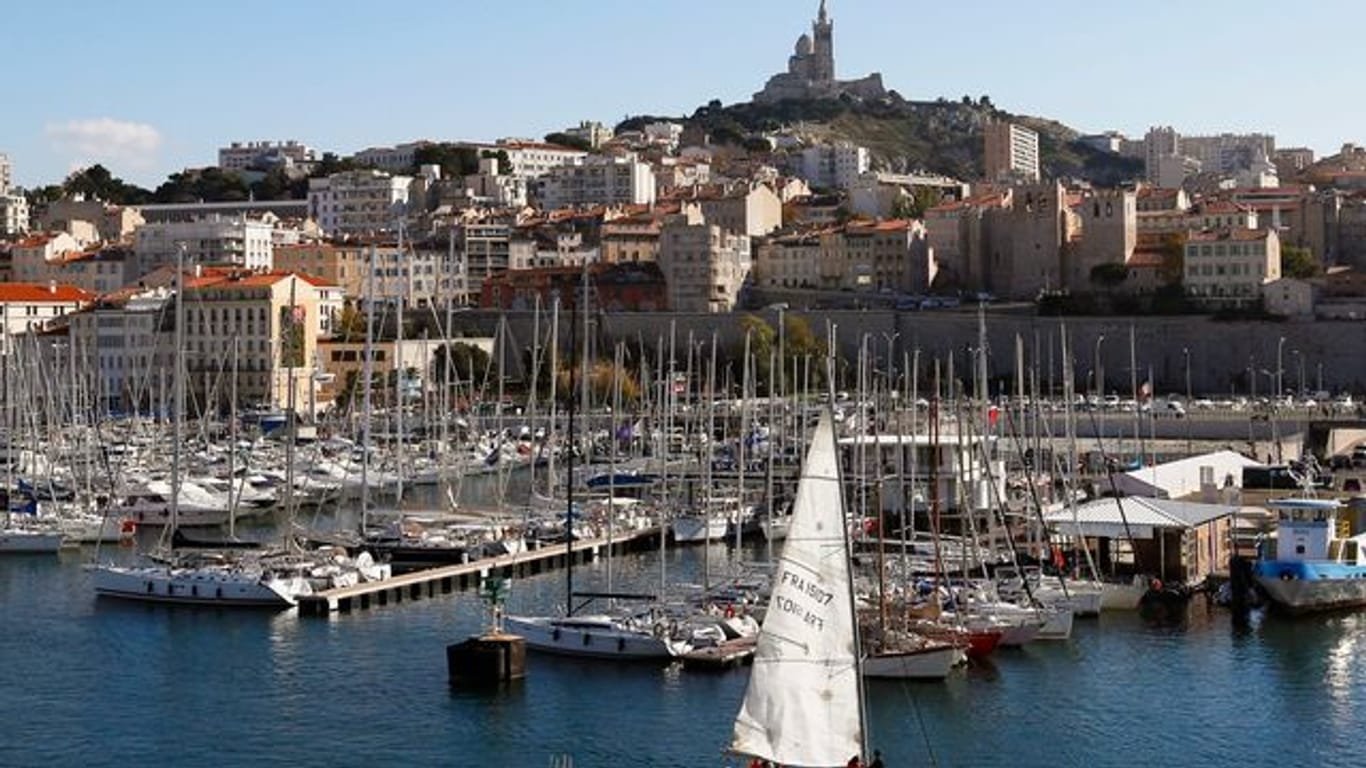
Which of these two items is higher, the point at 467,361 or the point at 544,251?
the point at 544,251

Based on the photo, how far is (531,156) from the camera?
11038 centimetres

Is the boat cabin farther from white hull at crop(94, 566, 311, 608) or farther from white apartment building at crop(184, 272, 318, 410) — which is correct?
white apartment building at crop(184, 272, 318, 410)

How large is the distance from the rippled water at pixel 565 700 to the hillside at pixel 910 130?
348ft

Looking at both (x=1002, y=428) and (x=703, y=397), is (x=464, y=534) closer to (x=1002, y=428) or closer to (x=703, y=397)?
(x=1002, y=428)

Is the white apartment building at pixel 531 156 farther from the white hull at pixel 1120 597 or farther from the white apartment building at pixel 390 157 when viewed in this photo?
the white hull at pixel 1120 597

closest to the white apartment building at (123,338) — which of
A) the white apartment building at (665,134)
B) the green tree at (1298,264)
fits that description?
the green tree at (1298,264)

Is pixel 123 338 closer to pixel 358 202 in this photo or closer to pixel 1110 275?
pixel 1110 275

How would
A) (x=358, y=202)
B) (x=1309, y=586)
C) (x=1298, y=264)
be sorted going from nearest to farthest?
1. (x=1309, y=586)
2. (x=1298, y=264)
3. (x=358, y=202)

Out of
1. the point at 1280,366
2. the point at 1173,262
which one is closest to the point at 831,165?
the point at 1173,262

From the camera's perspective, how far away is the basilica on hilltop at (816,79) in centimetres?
15350

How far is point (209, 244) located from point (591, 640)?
59083 millimetres

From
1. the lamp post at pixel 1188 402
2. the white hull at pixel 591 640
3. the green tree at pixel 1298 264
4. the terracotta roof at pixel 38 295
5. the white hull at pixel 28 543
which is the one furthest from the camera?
the green tree at pixel 1298 264

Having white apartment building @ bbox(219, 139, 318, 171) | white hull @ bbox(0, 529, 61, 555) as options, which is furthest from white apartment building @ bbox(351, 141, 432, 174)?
white hull @ bbox(0, 529, 61, 555)

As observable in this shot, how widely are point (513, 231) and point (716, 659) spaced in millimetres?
60751
